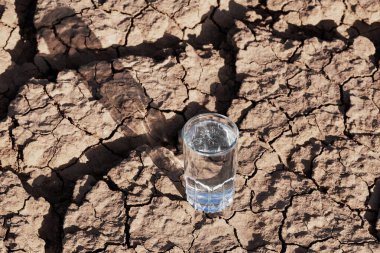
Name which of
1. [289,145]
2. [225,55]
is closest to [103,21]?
[225,55]

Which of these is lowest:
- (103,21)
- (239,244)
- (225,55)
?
(239,244)

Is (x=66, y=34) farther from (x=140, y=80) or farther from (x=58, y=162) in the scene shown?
(x=58, y=162)

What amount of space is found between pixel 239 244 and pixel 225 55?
1.40 meters

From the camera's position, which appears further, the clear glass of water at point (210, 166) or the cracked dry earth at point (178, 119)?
the cracked dry earth at point (178, 119)

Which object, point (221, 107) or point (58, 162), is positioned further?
point (221, 107)

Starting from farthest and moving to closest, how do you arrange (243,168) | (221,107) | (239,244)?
(221,107)
(243,168)
(239,244)

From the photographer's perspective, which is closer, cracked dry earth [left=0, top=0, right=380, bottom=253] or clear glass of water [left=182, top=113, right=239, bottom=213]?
clear glass of water [left=182, top=113, right=239, bottom=213]

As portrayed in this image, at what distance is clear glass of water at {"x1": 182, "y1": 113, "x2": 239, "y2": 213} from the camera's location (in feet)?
10.2

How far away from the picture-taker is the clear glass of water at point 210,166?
3105 mm

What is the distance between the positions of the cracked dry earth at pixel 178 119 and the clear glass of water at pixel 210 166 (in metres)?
0.11

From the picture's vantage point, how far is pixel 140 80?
383 cm

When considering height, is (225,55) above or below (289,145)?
above

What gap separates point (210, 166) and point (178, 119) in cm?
72

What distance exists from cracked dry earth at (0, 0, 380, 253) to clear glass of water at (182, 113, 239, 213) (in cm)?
11
